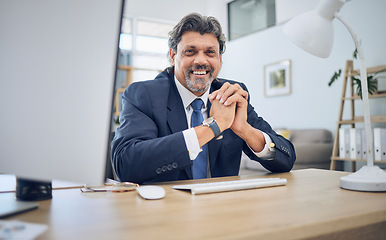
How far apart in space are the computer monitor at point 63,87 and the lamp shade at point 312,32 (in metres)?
0.71

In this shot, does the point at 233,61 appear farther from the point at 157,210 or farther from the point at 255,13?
the point at 157,210

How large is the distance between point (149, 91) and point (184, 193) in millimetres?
708

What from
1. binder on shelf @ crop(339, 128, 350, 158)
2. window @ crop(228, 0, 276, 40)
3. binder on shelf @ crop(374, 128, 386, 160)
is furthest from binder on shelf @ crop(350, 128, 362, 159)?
window @ crop(228, 0, 276, 40)

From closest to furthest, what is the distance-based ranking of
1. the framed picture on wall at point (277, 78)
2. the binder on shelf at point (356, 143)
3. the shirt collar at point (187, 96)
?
the shirt collar at point (187, 96) < the binder on shelf at point (356, 143) < the framed picture on wall at point (277, 78)

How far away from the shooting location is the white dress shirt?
113cm

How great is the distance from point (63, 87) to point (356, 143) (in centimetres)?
388

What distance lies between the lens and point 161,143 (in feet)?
3.53

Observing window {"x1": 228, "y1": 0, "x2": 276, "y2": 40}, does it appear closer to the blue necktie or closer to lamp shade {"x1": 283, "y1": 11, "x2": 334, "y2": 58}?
the blue necktie

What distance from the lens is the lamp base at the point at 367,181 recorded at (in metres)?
0.90

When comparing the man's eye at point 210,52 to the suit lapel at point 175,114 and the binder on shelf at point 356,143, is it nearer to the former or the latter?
the suit lapel at point 175,114

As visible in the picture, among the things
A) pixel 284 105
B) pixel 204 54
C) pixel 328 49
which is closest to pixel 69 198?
pixel 328 49

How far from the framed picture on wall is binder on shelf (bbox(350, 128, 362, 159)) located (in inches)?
61.9

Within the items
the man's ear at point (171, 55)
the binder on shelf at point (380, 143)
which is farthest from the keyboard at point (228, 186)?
the binder on shelf at point (380, 143)

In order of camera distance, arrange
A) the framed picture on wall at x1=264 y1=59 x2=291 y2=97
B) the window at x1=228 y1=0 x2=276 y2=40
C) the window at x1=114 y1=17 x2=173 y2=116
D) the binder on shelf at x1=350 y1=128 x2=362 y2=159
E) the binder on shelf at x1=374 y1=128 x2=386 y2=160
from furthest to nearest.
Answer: the window at x1=114 y1=17 x2=173 y2=116 → the window at x1=228 y1=0 x2=276 y2=40 → the framed picture on wall at x1=264 y1=59 x2=291 y2=97 → the binder on shelf at x1=350 y1=128 x2=362 y2=159 → the binder on shelf at x1=374 y1=128 x2=386 y2=160
